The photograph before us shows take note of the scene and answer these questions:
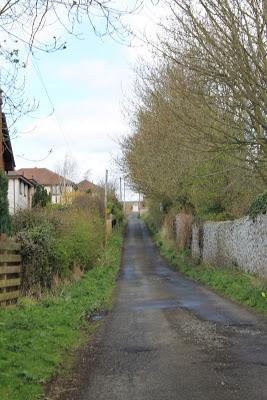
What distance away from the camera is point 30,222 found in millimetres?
20625

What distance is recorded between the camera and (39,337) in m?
8.93

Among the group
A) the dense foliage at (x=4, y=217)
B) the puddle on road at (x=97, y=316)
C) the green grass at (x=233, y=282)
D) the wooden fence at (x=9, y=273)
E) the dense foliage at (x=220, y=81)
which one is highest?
the dense foliage at (x=220, y=81)

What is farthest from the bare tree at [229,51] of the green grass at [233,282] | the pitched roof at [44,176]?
the pitched roof at [44,176]

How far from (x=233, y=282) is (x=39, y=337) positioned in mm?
10628

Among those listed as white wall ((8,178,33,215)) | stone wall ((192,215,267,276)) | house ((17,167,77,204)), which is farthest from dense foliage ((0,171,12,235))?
house ((17,167,77,204))

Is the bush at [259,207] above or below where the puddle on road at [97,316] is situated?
above

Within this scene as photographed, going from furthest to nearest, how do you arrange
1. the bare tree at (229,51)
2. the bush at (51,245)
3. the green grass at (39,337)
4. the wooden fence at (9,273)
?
1. the bush at (51,245)
2. the wooden fence at (9,273)
3. the bare tree at (229,51)
4. the green grass at (39,337)

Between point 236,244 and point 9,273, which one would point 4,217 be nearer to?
point 9,273

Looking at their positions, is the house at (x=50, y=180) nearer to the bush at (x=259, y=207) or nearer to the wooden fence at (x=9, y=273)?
the bush at (x=259, y=207)

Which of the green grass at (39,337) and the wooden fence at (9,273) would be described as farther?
the wooden fence at (9,273)

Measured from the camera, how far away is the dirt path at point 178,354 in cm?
618

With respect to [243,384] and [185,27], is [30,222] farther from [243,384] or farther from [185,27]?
[243,384]

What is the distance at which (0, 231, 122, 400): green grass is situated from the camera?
6.36 m

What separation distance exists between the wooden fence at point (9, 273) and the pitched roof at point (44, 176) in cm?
6654
